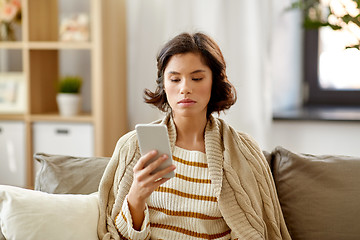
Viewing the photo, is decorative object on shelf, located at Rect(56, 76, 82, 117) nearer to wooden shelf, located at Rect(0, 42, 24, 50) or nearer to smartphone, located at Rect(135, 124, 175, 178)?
wooden shelf, located at Rect(0, 42, 24, 50)

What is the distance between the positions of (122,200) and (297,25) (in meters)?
2.30

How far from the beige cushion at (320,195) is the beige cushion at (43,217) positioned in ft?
2.18

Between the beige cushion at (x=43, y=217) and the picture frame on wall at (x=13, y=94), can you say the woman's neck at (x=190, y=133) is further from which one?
the picture frame on wall at (x=13, y=94)

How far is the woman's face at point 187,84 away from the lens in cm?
176

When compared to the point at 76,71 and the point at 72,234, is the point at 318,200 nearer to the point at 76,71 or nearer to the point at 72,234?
the point at 72,234

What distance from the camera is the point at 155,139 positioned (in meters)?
1.55

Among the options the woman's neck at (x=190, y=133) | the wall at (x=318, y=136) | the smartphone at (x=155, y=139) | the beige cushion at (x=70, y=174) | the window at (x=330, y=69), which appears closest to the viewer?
the smartphone at (x=155, y=139)

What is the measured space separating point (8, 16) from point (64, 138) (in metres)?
0.84

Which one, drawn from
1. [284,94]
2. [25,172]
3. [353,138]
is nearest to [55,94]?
[25,172]

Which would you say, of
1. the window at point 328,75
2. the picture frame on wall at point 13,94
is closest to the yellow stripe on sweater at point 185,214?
the picture frame on wall at point 13,94

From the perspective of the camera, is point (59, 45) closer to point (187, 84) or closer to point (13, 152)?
point (13, 152)

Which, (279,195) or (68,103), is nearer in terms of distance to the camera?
(279,195)

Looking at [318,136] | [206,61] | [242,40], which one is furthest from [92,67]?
[206,61]

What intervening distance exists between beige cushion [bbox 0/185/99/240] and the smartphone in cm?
37
